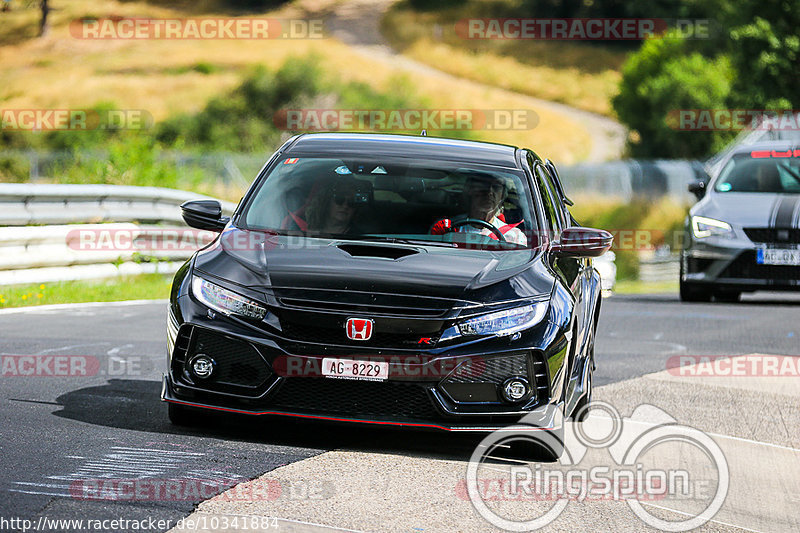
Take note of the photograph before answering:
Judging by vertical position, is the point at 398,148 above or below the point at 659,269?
above

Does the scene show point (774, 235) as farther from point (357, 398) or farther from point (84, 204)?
point (357, 398)

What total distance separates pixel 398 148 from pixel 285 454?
7.35ft

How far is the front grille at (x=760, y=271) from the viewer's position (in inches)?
622

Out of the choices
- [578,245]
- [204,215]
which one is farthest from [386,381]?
[204,215]

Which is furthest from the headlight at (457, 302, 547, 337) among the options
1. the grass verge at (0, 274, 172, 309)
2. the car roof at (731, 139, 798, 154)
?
the car roof at (731, 139, 798, 154)

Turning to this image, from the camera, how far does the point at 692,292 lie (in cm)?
1688

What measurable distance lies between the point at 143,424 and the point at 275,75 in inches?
2689

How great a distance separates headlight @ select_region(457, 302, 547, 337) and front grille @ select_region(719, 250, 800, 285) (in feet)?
32.5

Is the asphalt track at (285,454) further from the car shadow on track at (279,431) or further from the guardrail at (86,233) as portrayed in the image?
the guardrail at (86,233)

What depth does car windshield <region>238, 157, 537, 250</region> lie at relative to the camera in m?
7.42

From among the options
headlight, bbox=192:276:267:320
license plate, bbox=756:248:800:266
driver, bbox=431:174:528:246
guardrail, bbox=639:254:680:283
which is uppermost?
driver, bbox=431:174:528:246

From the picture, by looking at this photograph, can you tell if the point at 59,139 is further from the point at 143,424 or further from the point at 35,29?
the point at 143,424

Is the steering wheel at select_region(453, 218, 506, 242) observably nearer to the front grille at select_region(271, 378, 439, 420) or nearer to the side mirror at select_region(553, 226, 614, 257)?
the side mirror at select_region(553, 226, 614, 257)

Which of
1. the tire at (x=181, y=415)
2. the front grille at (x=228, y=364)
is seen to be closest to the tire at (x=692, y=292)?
the tire at (x=181, y=415)
